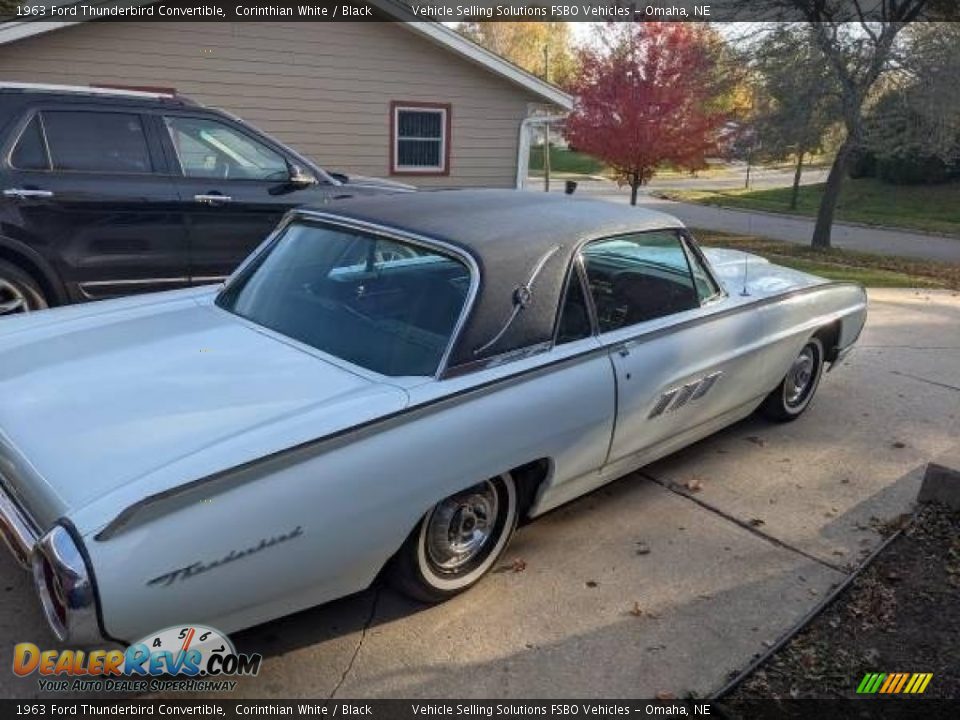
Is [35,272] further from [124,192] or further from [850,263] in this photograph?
[850,263]

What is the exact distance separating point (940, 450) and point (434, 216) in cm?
339

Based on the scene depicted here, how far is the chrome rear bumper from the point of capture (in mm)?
2238

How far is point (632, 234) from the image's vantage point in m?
3.66

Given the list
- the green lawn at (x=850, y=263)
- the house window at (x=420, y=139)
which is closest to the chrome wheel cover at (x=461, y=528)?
the green lawn at (x=850, y=263)

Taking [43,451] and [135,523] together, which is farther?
[43,451]

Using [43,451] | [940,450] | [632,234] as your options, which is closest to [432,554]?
[43,451]

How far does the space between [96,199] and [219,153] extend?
993mm

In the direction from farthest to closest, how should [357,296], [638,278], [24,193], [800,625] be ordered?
[24,193]
[638,278]
[357,296]
[800,625]

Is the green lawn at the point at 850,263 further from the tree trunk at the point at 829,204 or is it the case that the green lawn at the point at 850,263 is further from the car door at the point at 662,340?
the car door at the point at 662,340

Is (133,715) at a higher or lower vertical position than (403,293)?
lower

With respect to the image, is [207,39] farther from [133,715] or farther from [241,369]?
[133,715]

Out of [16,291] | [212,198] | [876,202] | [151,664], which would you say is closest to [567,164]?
[876,202]

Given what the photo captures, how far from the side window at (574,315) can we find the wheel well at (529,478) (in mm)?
497

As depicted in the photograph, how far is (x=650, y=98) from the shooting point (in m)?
17.6
